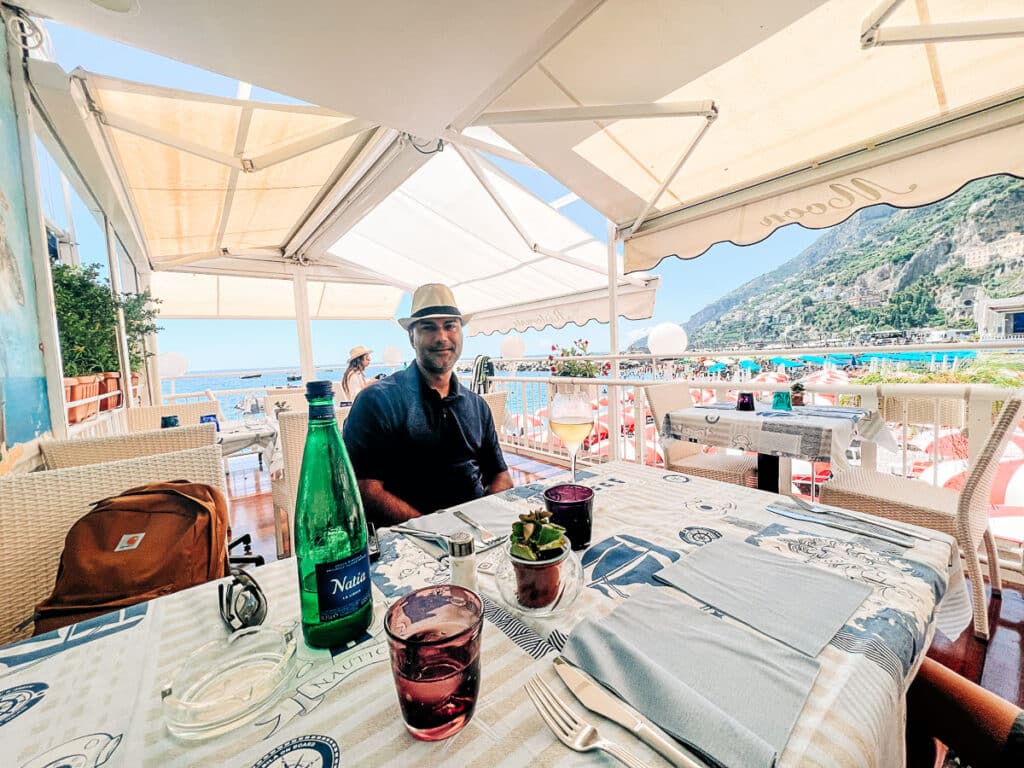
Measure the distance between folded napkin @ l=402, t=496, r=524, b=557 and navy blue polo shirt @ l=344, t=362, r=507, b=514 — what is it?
1.19 feet

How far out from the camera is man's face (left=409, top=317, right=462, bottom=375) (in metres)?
1.56

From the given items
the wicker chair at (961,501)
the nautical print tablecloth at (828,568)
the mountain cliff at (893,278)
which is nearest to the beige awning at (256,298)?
the nautical print tablecloth at (828,568)

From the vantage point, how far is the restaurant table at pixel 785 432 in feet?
6.67

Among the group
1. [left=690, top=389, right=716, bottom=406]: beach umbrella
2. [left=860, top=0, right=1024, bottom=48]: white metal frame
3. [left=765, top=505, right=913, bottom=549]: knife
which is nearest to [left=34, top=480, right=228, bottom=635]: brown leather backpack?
[left=765, top=505, right=913, bottom=549]: knife

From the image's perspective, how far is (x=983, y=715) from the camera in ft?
1.71

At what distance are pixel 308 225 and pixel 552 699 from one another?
6.34 meters

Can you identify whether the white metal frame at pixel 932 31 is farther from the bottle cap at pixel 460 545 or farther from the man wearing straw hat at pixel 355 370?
the man wearing straw hat at pixel 355 370

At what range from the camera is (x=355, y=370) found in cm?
473

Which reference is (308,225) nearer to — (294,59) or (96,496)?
(294,59)

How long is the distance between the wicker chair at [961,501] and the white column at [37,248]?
3.84 m

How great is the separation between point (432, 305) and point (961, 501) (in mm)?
2429

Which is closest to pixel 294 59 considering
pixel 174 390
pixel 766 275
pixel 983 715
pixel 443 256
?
pixel 983 715

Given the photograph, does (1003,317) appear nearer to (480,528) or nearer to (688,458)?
(688,458)

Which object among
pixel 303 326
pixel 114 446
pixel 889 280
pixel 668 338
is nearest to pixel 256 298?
pixel 303 326
